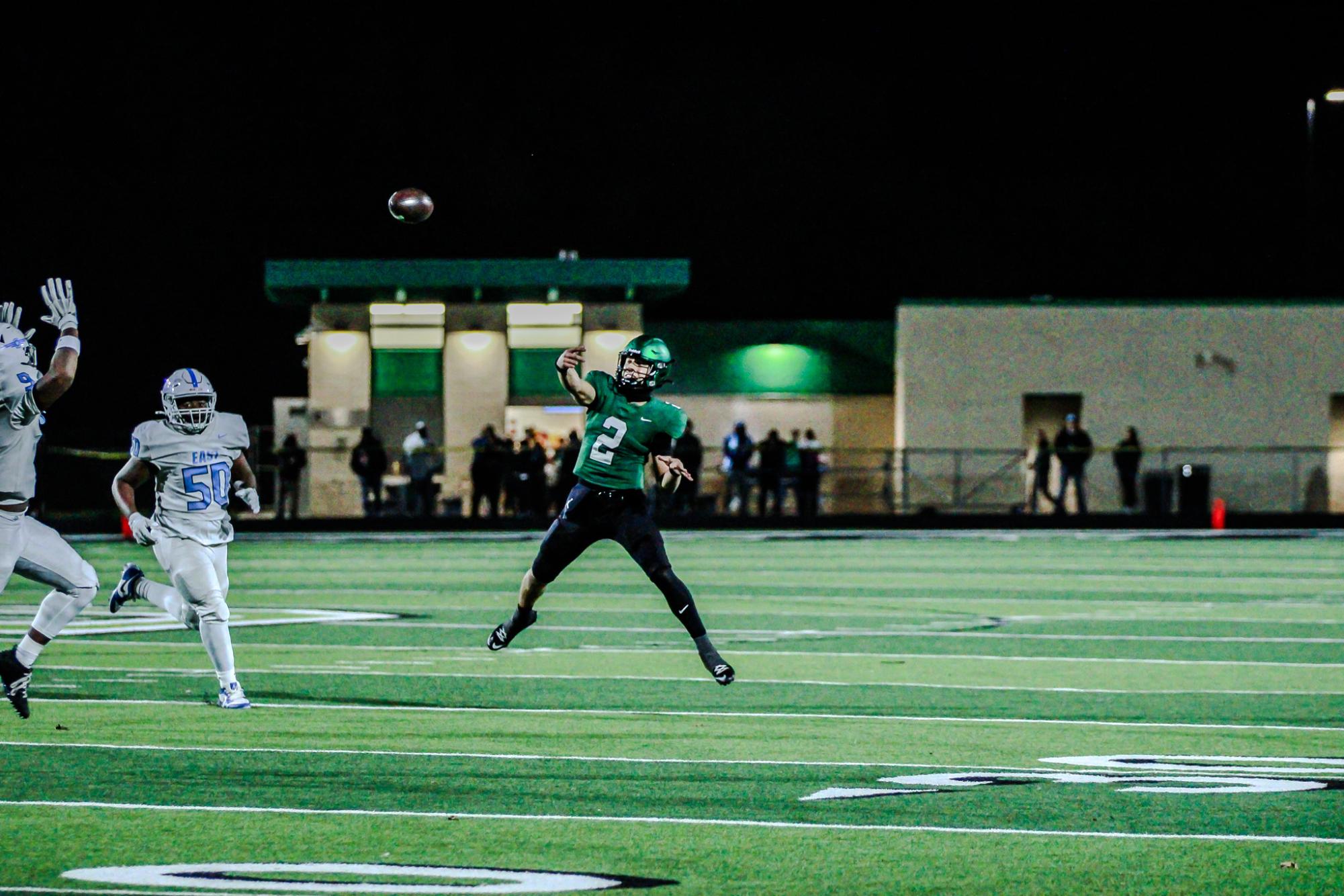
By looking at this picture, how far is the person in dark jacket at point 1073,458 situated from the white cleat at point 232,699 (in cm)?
2409

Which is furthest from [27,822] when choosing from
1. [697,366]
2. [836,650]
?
[697,366]

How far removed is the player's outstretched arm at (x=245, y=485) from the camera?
9.77m

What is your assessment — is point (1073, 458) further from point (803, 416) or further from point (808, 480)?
point (803, 416)

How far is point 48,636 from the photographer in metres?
9.32

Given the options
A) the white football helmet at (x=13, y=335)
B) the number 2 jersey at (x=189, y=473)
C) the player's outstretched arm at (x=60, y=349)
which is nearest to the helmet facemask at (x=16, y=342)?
the white football helmet at (x=13, y=335)

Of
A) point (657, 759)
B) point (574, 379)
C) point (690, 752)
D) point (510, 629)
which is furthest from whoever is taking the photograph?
point (510, 629)

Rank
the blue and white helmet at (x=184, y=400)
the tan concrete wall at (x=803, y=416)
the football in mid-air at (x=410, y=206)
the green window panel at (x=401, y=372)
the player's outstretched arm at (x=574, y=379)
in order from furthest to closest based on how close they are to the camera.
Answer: the tan concrete wall at (x=803, y=416) → the green window panel at (x=401, y=372) → the football in mid-air at (x=410, y=206) → the player's outstretched arm at (x=574, y=379) → the blue and white helmet at (x=184, y=400)

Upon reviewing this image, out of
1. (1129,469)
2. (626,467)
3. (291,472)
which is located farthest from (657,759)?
(1129,469)

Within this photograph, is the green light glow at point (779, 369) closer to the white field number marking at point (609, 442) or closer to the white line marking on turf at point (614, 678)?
the white line marking on turf at point (614, 678)

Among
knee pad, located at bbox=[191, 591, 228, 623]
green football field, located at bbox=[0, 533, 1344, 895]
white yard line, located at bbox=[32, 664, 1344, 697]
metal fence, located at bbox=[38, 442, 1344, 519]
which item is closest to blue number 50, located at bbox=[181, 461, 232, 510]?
knee pad, located at bbox=[191, 591, 228, 623]

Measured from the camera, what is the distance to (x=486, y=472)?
31172 mm

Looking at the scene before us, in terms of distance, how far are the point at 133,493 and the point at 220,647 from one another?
36.1 inches

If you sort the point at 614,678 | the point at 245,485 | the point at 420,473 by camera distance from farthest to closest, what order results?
the point at 420,473 < the point at 614,678 < the point at 245,485

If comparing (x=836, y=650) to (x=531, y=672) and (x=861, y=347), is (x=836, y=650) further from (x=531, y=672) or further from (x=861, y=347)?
(x=861, y=347)
